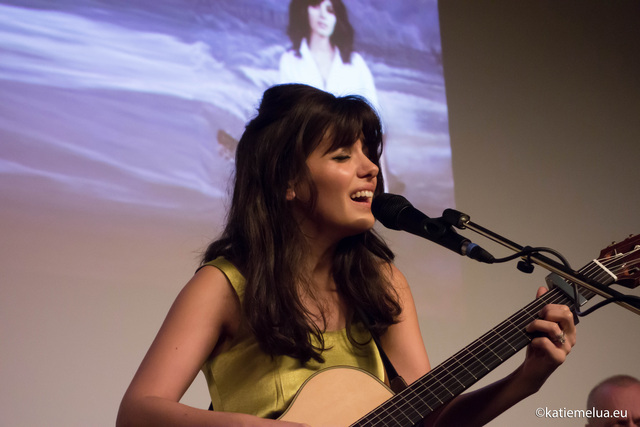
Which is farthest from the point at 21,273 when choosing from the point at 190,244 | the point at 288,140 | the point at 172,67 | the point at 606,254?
the point at 606,254

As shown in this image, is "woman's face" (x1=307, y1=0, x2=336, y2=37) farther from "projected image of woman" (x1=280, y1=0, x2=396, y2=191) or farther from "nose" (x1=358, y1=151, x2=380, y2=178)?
"nose" (x1=358, y1=151, x2=380, y2=178)

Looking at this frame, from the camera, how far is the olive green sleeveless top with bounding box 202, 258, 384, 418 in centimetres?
173

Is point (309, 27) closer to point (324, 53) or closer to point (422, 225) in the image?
point (324, 53)

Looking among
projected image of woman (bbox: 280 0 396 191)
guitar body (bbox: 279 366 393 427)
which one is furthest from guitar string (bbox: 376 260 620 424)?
projected image of woman (bbox: 280 0 396 191)

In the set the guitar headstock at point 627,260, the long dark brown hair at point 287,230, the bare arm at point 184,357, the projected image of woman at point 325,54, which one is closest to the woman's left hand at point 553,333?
the guitar headstock at point 627,260

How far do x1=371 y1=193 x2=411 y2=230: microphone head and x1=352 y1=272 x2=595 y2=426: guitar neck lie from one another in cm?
34

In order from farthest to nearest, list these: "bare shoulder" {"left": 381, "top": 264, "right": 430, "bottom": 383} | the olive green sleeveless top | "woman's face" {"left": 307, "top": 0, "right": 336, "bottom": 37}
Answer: "woman's face" {"left": 307, "top": 0, "right": 336, "bottom": 37} < "bare shoulder" {"left": 381, "top": 264, "right": 430, "bottom": 383} < the olive green sleeveless top

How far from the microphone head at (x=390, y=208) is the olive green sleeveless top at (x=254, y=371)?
45 centimetres

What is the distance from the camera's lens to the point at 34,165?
253cm

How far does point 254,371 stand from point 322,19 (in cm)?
197

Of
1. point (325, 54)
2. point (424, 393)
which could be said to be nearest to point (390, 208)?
point (424, 393)

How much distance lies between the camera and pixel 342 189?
5.99ft

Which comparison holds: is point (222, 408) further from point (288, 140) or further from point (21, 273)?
point (21, 273)

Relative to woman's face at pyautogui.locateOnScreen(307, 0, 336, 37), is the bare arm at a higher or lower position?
lower
